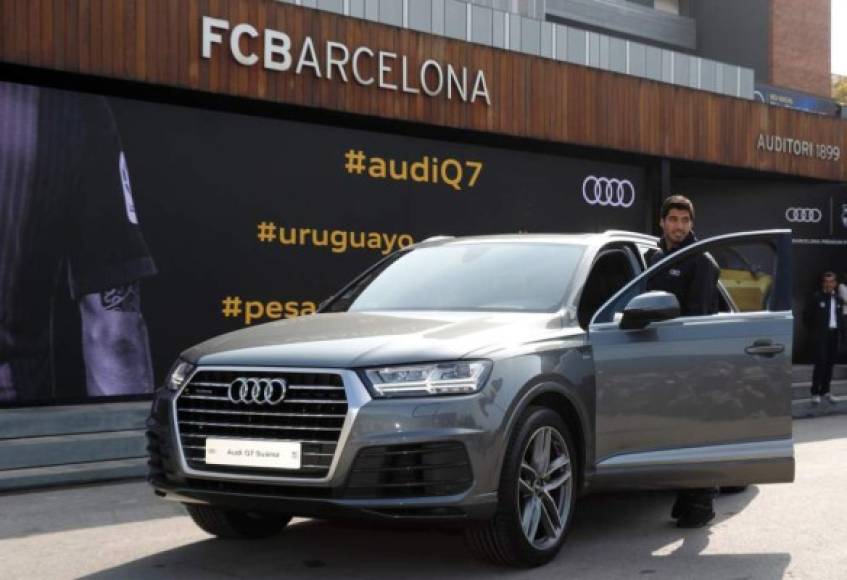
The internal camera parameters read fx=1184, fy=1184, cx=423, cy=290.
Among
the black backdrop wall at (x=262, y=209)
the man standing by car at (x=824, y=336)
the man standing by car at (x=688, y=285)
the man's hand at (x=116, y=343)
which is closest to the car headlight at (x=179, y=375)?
the man standing by car at (x=688, y=285)

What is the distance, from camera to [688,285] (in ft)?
22.7

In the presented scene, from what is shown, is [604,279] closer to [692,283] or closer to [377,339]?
[692,283]

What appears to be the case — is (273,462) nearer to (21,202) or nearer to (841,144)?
(21,202)

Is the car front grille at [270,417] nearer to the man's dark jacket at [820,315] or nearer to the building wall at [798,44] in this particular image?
the man's dark jacket at [820,315]

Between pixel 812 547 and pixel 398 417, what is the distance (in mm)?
2565

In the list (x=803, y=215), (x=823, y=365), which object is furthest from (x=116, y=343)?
(x=803, y=215)

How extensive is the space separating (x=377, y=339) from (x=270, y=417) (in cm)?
61

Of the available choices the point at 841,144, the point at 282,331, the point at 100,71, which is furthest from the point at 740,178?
the point at 282,331

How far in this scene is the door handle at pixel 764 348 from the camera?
6578 mm

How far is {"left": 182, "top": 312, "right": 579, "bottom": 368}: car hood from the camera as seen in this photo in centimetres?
528

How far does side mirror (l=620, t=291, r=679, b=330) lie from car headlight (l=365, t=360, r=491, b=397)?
121 cm

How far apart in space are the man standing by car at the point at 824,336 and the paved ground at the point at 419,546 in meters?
8.51

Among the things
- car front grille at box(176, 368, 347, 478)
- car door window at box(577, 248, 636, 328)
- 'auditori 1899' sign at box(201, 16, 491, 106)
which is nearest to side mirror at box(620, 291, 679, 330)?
car door window at box(577, 248, 636, 328)

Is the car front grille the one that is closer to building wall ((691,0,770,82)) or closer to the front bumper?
the front bumper
